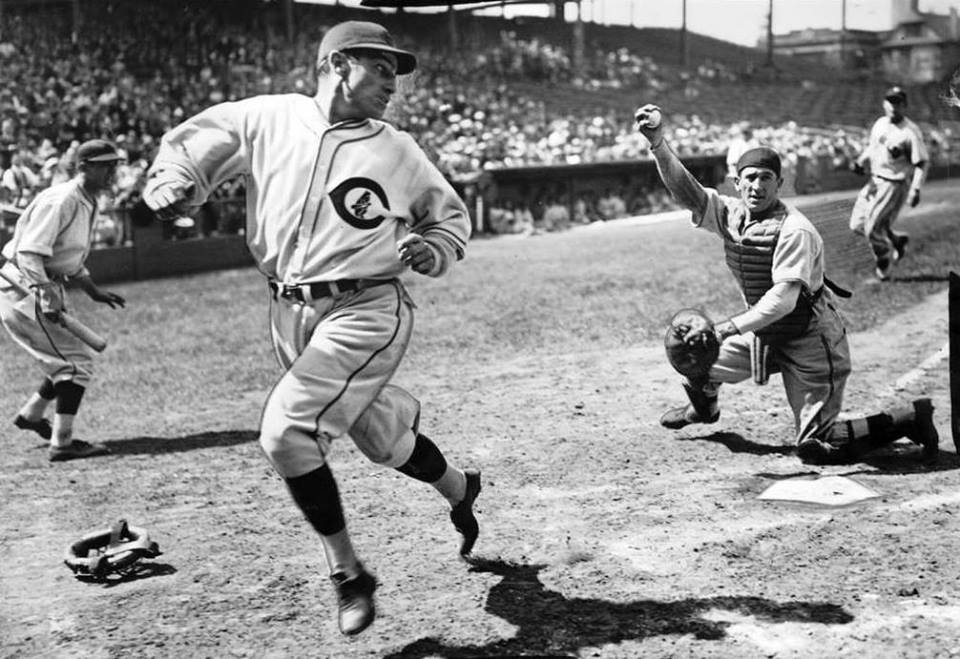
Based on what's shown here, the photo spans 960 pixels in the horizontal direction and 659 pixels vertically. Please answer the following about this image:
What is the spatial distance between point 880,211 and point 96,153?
808 cm

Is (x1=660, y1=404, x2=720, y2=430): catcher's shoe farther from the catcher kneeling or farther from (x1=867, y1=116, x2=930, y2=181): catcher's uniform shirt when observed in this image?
(x1=867, y1=116, x2=930, y2=181): catcher's uniform shirt

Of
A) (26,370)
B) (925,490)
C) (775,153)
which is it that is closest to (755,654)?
(925,490)

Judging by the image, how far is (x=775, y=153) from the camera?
5258mm

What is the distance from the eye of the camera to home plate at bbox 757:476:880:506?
487 centimetres

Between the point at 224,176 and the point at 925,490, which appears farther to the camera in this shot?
the point at 925,490

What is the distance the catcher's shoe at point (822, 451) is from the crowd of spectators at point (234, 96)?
36.5 feet

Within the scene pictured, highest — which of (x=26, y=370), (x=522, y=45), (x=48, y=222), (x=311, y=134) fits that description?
(x=522, y=45)

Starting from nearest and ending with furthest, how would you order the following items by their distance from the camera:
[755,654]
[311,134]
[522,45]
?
[755,654]
[311,134]
[522,45]

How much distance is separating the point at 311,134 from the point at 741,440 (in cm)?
335

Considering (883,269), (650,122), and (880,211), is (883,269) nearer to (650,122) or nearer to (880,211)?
(880,211)

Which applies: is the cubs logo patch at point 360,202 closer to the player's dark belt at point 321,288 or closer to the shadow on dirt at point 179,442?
the player's dark belt at point 321,288

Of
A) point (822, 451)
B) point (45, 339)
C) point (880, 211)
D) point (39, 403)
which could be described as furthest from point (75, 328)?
point (880, 211)

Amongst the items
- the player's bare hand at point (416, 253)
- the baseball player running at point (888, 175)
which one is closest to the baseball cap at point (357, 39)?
the player's bare hand at point (416, 253)

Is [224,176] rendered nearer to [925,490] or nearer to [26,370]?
[925,490]
